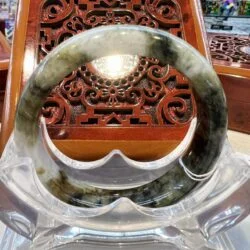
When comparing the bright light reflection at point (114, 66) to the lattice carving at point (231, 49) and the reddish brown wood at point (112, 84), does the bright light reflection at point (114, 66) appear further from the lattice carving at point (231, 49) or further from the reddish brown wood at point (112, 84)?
the lattice carving at point (231, 49)

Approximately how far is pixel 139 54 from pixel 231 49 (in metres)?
1.05

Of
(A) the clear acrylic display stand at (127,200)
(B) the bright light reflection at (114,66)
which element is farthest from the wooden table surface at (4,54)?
(A) the clear acrylic display stand at (127,200)

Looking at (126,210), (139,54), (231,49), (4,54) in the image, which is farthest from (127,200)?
(231,49)

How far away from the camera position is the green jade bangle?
1.67 ft

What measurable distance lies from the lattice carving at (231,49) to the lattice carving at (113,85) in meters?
0.38

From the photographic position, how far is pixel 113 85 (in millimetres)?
965

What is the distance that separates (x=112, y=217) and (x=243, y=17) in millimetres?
1726

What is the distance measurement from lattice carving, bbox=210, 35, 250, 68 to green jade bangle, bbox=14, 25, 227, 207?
78cm

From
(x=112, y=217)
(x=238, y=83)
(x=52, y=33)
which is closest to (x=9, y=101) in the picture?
(x=52, y=33)

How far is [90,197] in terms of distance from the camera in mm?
640

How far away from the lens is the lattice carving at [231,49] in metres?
1.35

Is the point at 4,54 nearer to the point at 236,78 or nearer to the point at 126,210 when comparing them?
the point at 236,78

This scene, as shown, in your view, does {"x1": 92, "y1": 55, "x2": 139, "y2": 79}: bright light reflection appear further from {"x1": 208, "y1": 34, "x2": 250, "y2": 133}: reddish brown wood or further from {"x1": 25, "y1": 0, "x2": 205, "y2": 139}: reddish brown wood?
{"x1": 208, "y1": 34, "x2": 250, "y2": 133}: reddish brown wood

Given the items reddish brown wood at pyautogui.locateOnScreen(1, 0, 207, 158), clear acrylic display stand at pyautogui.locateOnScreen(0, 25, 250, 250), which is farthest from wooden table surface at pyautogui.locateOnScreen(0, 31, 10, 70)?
clear acrylic display stand at pyautogui.locateOnScreen(0, 25, 250, 250)
